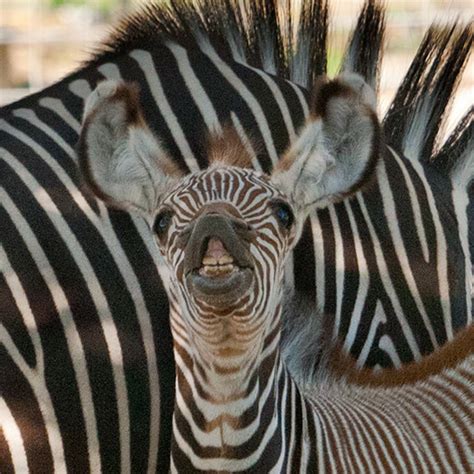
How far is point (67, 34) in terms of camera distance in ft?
40.7

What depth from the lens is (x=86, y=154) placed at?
366 cm

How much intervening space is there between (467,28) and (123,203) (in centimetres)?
201

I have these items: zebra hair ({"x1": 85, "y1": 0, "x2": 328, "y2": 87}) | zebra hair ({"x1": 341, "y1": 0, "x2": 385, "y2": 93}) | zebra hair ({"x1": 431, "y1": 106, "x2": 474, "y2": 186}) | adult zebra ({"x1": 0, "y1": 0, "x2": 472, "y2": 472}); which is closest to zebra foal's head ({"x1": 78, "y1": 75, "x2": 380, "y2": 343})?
adult zebra ({"x1": 0, "y1": 0, "x2": 472, "y2": 472})

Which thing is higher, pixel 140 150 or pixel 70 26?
pixel 70 26

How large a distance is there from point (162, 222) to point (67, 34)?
9398 mm

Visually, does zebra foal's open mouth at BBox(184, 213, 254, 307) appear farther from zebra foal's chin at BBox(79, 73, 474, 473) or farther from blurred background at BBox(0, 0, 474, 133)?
blurred background at BBox(0, 0, 474, 133)

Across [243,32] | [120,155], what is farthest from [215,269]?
[243,32]

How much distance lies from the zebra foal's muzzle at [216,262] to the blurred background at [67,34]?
1.89m

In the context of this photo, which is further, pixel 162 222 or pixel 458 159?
pixel 458 159

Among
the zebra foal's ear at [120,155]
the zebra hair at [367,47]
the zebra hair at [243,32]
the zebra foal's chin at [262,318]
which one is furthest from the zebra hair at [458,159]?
the zebra foal's ear at [120,155]

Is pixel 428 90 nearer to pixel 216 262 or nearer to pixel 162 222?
pixel 162 222

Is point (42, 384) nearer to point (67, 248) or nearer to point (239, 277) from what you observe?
point (67, 248)

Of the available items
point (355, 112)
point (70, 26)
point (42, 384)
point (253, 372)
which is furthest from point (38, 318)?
point (70, 26)

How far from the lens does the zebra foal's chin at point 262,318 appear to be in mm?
3205
